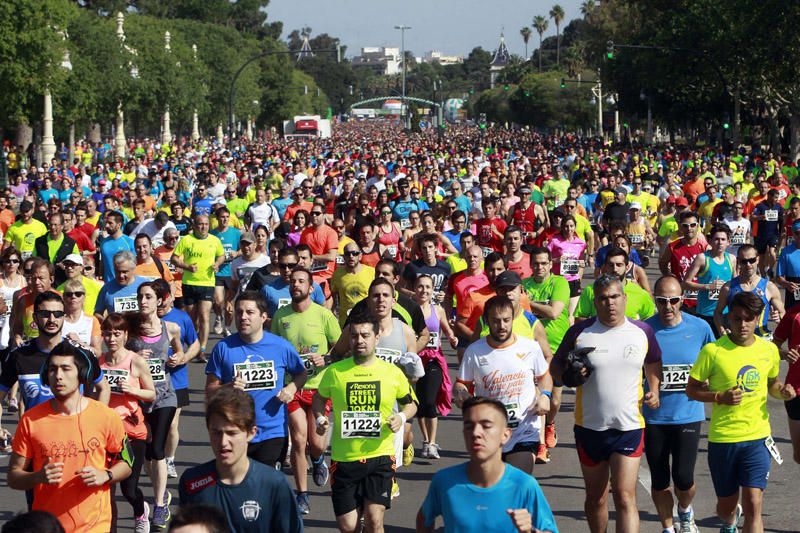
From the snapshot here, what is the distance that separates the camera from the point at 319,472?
32.9 feet

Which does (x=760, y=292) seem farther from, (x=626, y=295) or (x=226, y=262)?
(x=226, y=262)

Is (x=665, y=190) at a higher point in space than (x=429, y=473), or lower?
higher

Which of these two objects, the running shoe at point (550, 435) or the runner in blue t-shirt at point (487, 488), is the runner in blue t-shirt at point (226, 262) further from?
the runner in blue t-shirt at point (487, 488)

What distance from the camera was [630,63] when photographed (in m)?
76.7

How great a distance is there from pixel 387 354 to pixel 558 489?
1603mm

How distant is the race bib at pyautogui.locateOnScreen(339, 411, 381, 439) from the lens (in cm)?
778

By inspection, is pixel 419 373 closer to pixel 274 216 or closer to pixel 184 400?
pixel 184 400

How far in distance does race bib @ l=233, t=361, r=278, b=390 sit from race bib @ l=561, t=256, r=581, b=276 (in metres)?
6.49

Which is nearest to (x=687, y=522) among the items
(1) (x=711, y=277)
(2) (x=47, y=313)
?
(2) (x=47, y=313)

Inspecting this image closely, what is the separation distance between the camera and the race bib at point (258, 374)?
27.7 feet

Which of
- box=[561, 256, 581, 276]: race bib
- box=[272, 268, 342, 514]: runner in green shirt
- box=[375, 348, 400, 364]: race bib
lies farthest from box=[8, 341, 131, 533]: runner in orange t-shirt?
box=[561, 256, 581, 276]: race bib

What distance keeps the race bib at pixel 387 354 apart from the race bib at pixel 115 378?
1.57 metres

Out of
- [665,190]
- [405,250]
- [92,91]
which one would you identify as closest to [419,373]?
[405,250]

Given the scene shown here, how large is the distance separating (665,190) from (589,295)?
51.8 ft
